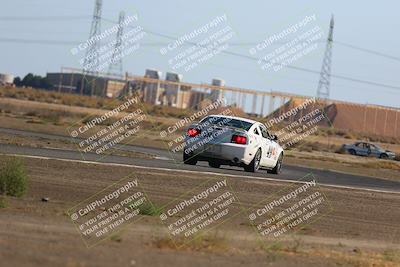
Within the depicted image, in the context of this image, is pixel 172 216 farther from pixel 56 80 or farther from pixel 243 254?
pixel 56 80

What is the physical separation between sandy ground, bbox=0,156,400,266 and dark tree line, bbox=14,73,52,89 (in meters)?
150

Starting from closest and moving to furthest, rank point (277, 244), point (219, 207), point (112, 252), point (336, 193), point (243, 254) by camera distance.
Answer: point (112, 252) < point (243, 254) < point (277, 244) < point (219, 207) < point (336, 193)

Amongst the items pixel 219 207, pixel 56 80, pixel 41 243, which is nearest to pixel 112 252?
pixel 41 243

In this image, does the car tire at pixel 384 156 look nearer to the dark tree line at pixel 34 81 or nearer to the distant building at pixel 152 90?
the distant building at pixel 152 90

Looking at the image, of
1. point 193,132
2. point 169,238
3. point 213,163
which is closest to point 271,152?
point 213,163

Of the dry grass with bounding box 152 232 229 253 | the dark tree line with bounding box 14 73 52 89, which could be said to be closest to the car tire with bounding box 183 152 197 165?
the dry grass with bounding box 152 232 229 253

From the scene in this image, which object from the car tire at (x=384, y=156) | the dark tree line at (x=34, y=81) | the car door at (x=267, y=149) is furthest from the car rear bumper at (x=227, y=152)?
the dark tree line at (x=34, y=81)

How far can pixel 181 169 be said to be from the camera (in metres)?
24.2

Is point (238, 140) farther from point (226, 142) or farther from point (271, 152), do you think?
point (271, 152)

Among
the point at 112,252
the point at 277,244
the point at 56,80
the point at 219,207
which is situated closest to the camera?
the point at 112,252

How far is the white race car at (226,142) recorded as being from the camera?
23.6 metres

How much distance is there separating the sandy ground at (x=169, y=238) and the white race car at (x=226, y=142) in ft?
4.22

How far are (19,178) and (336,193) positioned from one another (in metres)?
9.61

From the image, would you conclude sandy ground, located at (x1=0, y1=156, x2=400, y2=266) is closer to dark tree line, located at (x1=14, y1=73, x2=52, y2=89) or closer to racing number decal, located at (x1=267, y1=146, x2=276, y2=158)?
racing number decal, located at (x1=267, y1=146, x2=276, y2=158)
